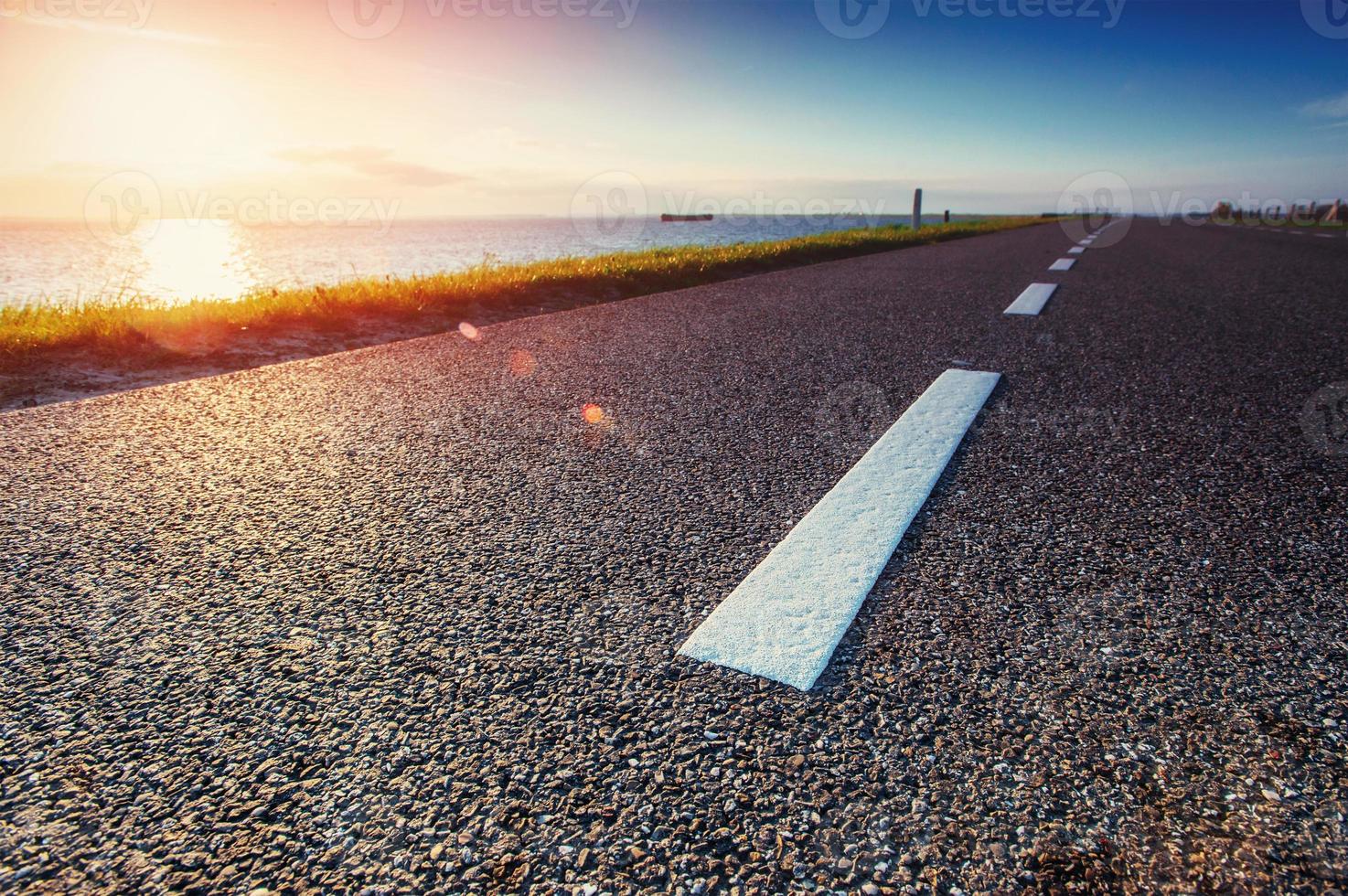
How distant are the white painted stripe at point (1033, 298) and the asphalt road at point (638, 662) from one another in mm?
3380

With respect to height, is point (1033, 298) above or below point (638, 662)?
above

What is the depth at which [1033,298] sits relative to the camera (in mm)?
7098

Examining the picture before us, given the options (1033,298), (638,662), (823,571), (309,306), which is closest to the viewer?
(638,662)

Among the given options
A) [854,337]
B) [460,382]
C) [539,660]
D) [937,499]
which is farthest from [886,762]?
[854,337]

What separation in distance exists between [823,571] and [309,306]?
5.67 meters

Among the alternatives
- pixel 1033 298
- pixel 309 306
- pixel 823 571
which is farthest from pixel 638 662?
pixel 1033 298

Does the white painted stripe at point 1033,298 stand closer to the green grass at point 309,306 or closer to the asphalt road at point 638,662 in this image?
the asphalt road at point 638,662

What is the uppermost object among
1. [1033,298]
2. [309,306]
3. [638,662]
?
[309,306]

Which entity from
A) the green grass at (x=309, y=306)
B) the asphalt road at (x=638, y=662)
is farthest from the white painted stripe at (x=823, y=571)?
the green grass at (x=309, y=306)

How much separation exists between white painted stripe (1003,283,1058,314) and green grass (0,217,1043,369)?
3.96 metres

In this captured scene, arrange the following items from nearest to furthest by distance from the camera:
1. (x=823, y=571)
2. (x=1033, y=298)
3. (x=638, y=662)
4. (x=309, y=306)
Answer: (x=638, y=662) → (x=823, y=571) → (x=309, y=306) → (x=1033, y=298)

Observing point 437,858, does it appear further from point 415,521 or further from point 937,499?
point 937,499

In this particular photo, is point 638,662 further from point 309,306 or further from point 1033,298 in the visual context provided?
point 1033,298

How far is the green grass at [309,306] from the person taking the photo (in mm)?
4719
